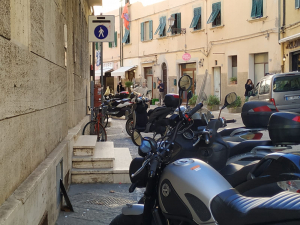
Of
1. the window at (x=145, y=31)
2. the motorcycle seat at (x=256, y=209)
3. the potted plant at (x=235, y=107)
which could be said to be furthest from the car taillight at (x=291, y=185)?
the window at (x=145, y=31)

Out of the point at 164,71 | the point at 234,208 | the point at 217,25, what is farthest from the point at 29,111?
the point at 164,71

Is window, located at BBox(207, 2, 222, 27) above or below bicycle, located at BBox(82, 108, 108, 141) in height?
above

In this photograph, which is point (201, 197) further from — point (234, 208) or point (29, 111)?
point (29, 111)

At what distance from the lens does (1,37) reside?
8.38ft

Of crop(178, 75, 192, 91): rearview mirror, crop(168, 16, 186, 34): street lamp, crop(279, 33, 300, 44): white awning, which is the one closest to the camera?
crop(178, 75, 192, 91): rearview mirror

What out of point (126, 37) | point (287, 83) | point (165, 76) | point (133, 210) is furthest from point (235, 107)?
point (133, 210)

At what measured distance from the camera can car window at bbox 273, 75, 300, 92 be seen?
1462cm

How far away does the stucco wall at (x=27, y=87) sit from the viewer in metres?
2.67

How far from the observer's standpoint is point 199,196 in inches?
86.3

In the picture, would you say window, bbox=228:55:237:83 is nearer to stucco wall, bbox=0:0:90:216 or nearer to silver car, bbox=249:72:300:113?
silver car, bbox=249:72:300:113

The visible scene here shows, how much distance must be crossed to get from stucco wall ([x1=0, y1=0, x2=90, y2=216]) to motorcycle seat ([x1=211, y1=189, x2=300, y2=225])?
1.35m

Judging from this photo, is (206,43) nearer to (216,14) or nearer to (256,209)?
(216,14)

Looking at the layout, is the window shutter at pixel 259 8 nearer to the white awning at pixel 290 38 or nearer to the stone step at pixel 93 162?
the white awning at pixel 290 38

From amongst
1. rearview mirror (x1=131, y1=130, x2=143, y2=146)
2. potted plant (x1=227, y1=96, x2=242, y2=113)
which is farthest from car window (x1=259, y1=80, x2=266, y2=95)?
rearview mirror (x1=131, y1=130, x2=143, y2=146)
